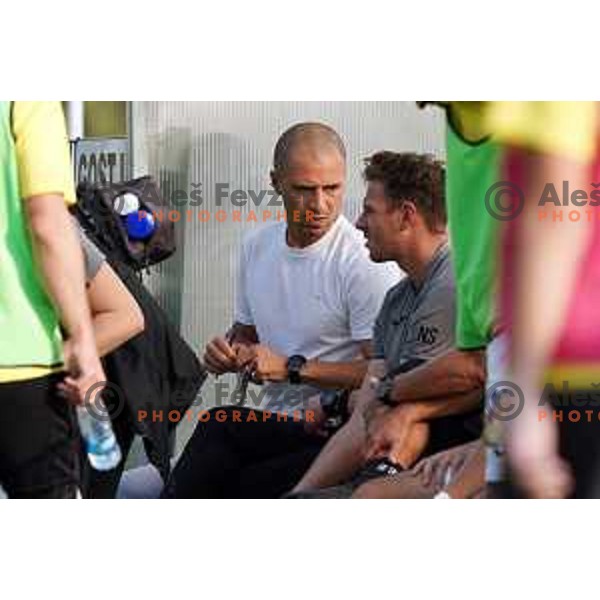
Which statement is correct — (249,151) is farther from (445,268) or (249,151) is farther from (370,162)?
(445,268)

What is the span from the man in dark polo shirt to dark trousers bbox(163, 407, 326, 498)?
80 millimetres

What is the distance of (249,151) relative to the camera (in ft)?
14.0

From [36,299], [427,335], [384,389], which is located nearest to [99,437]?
[36,299]

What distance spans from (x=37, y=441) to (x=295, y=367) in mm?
710

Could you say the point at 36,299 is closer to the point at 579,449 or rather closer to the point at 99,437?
the point at 99,437

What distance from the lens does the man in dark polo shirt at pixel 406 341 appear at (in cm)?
415

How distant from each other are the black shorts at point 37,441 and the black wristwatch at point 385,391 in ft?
2.62

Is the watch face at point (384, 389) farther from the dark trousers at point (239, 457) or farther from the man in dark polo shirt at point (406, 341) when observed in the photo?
the dark trousers at point (239, 457)

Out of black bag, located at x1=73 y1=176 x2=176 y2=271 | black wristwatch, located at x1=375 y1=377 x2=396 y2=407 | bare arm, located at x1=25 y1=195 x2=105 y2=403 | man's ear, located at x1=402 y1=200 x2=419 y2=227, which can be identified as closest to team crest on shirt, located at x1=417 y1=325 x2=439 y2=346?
black wristwatch, located at x1=375 y1=377 x2=396 y2=407

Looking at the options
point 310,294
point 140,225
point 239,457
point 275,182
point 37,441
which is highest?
point 275,182

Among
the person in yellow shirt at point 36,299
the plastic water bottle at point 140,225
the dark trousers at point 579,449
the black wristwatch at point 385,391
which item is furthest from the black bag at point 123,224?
→ the dark trousers at point 579,449

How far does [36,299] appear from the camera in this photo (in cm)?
405
